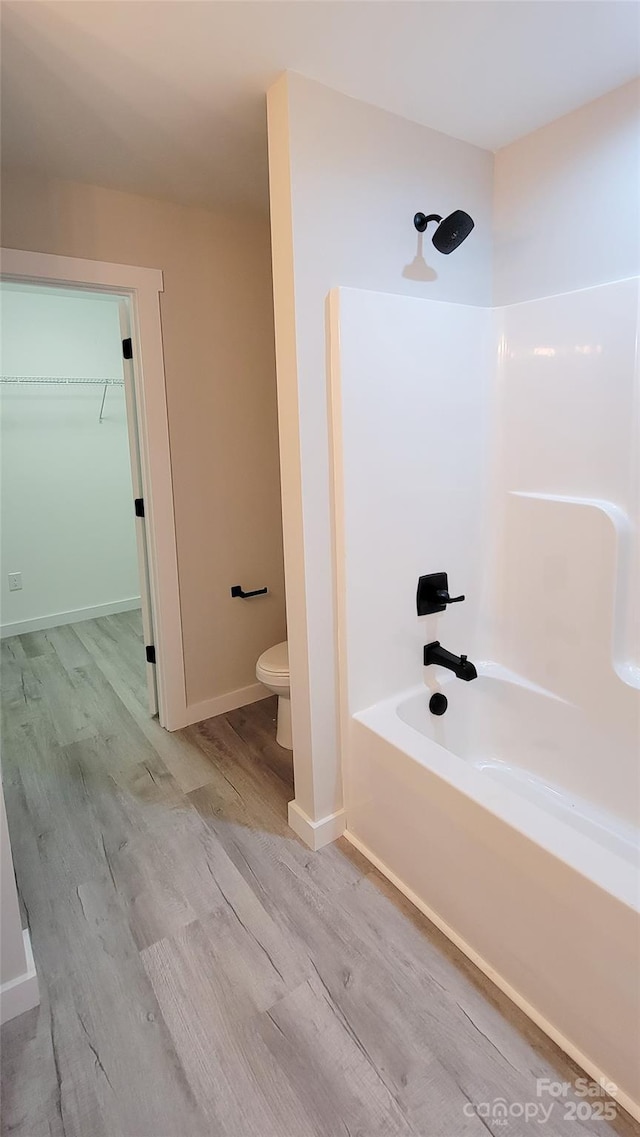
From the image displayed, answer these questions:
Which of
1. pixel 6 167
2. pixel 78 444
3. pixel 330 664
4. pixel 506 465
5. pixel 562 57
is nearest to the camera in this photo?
pixel 562 57

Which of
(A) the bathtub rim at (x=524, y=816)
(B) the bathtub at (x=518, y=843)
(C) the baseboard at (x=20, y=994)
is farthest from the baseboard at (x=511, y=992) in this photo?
(C) the baseboard at (x=20, y=994)

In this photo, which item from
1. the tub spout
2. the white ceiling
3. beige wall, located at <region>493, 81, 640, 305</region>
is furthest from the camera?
the tub spout

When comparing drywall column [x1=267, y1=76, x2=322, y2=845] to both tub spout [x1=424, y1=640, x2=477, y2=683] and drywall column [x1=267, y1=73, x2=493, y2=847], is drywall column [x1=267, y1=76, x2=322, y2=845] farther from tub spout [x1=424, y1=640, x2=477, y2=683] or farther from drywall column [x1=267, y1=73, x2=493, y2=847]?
tub spout [x1=424, y1=640, x2=477, y2=683]

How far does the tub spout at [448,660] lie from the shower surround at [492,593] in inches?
1.7

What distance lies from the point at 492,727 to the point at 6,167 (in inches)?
105

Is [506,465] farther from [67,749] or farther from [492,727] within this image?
[67,749]

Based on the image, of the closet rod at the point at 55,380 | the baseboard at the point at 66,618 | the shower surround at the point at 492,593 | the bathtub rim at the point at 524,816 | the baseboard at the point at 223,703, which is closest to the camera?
the bathtub rim at the point at 524,816

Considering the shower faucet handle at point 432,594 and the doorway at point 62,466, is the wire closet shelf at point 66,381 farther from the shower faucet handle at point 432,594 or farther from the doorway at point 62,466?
the shower faucet handle at point 432,594

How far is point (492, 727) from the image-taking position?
2139 mm

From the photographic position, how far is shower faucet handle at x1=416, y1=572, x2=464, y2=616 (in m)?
1.95

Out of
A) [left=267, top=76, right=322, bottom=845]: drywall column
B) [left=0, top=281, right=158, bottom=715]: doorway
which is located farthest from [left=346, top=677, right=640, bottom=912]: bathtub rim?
[left=0, top=281, right=158, bottom=715]: doorway

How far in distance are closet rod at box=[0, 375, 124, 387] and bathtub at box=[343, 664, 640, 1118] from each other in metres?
3.47

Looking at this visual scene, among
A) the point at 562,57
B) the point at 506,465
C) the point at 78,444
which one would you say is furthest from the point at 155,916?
the point at 78,444

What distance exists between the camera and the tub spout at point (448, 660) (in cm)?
187
